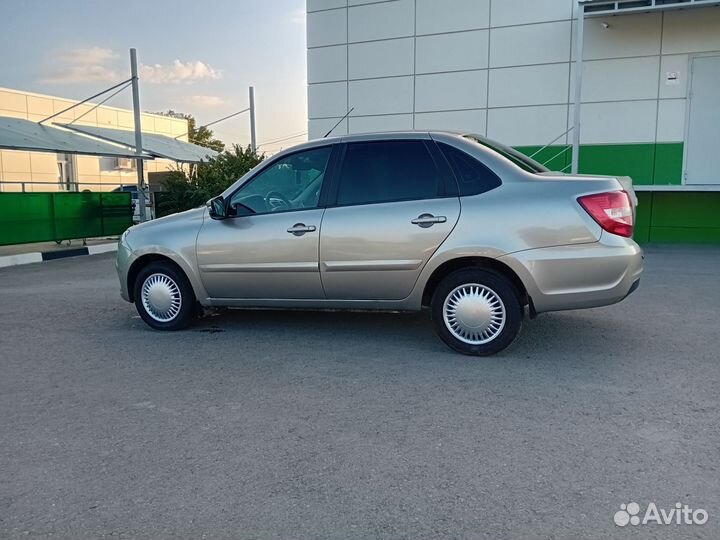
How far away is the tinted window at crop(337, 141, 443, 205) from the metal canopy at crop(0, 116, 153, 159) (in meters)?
12.3

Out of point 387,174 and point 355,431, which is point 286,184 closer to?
point 387,174

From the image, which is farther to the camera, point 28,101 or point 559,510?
point 28,101

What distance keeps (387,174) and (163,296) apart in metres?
2.56

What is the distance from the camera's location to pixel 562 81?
13164mm

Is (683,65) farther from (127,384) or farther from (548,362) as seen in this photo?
(127,384)

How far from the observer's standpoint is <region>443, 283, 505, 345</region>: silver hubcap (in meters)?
5.00

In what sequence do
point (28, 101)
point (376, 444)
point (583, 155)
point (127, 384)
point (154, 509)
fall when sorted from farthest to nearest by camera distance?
point (28, 101)
point (583, 155)
point (127, 384)
point (376, 444)
point (154, 509)

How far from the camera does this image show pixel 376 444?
138 inches

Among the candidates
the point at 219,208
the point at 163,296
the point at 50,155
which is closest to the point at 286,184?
the point at 219,208

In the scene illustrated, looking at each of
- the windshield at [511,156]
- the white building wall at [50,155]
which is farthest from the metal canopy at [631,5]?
the white building wall at [50,155]

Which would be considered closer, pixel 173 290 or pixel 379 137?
pixel 379 137

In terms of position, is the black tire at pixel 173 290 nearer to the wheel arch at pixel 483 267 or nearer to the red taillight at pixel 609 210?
the wheel arch at pixel 483 267

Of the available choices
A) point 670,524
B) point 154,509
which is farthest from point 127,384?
point 670,524

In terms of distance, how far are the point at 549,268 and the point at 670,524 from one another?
2400 millimetres
